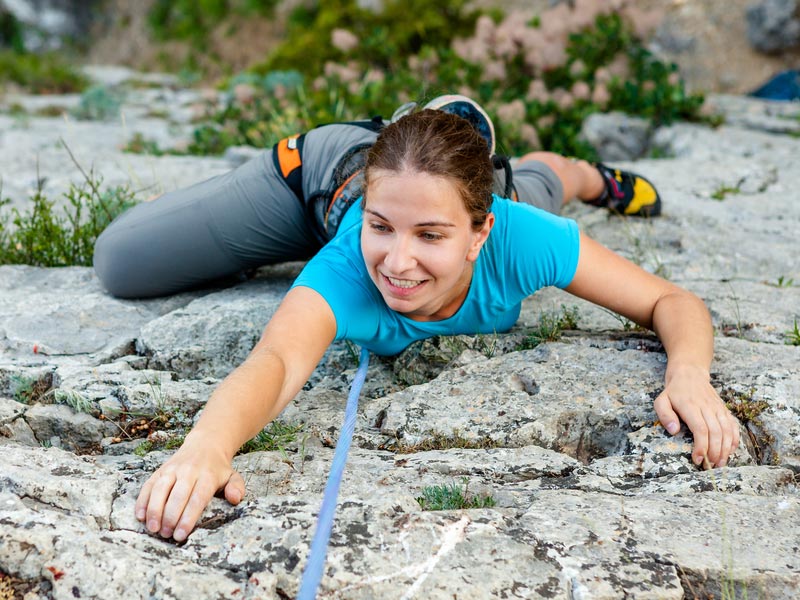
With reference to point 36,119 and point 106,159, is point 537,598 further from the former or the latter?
point 36,119

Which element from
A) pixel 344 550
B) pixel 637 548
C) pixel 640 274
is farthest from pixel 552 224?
pixel 344 550

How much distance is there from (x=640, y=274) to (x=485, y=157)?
0.86 meters

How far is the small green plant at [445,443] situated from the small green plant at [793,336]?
1519mm

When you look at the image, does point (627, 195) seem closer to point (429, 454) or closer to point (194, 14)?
point (429, 454)

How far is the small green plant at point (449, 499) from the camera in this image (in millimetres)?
2328

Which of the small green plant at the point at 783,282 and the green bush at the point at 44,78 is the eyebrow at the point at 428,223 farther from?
the green bush at the point at 44,78

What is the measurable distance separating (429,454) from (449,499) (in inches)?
15.1

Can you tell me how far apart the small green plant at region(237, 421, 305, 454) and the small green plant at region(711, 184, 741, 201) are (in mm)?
3867

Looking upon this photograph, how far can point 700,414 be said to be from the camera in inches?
107

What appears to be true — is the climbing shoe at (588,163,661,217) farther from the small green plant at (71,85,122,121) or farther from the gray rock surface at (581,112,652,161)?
the small green plant at (71,85,122,121)

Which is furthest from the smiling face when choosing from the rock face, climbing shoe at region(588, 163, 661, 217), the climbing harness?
climbing shoe at region(588, 163, 661, 217)

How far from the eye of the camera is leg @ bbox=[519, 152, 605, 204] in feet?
15.8

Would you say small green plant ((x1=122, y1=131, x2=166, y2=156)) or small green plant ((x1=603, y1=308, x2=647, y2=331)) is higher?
small green plant ((x1=122, y1=131, x2=166, y2=156))

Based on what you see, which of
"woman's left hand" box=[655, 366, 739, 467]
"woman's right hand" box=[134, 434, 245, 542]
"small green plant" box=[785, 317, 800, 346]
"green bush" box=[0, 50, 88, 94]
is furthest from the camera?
"green bush" box=[0, 50, 88, 94]
